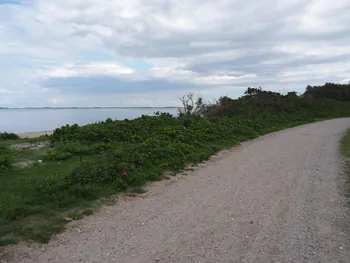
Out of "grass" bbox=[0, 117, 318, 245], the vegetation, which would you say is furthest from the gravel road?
the vegetation

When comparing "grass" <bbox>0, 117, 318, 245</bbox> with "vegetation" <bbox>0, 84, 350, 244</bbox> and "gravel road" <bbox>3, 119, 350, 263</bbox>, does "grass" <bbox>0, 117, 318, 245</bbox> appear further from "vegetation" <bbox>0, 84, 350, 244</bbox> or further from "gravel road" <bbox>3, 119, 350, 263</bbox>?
"gravel road" <bbox>3, 119, 350, 263</bbox>

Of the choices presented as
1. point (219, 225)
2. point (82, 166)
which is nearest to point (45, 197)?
point (82, 166)

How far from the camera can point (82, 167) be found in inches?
280

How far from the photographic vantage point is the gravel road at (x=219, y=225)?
3971 millimetres

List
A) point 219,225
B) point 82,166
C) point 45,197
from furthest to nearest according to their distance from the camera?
point 82,166 < point 45,197 < point 219,225

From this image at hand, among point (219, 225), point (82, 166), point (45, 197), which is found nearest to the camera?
point (219, 225)

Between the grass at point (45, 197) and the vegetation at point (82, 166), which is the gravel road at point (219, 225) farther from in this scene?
the vegetation at point (82, 166)

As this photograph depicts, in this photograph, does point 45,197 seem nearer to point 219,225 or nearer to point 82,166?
point 82,166

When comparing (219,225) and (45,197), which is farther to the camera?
(45,197)

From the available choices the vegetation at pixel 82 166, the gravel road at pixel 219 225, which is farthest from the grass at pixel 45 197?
the gravel road at pixel 219 225

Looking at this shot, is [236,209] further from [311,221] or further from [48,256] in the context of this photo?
[48,256]

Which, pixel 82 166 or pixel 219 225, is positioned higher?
pixel 82 166

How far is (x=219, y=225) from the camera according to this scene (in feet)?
15.8

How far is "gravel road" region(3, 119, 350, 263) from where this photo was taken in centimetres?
397
